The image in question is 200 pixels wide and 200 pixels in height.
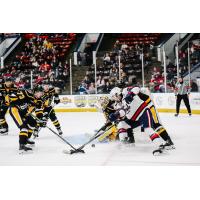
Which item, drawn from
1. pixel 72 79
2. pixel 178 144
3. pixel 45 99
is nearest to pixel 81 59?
pixel 72 79

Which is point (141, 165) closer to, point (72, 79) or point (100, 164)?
point (100, 164)

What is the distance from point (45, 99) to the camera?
187 inches

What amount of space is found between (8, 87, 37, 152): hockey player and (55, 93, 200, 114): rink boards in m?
1.11

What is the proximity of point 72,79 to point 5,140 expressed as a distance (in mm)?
1571

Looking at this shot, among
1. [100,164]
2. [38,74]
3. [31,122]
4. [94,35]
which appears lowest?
[100,164]

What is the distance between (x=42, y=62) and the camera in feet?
19.1

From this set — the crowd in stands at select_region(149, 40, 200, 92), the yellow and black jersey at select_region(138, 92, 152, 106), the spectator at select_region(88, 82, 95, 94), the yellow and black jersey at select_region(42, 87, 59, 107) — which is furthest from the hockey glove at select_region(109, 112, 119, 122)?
the spectator at select_region(88, 82, 95, 94)

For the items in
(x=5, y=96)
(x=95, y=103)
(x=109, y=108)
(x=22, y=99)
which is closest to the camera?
(x=22, y=99)

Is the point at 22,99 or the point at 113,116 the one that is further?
the point at 22,99

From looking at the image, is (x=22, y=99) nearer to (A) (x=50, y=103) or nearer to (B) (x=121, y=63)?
(A) (x=50, y=103)

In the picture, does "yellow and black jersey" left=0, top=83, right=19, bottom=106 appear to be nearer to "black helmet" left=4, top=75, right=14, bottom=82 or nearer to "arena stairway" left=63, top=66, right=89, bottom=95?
"black helmet" left=4, top=75, right=14, bottom=82

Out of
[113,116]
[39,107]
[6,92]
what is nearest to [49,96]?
[39,107]

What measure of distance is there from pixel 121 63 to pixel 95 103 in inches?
26.0

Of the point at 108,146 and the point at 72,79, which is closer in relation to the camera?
the point at 108,146
